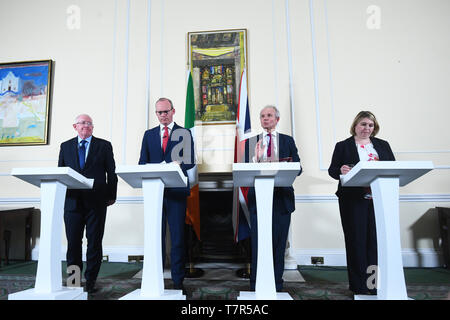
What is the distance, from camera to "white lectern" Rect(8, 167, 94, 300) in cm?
186

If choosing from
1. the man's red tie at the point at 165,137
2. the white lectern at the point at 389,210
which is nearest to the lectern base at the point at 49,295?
the man's red tie at the point at 165,137

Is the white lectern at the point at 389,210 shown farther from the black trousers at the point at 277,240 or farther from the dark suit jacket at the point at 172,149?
the dark suit jacket at the point at 172,149

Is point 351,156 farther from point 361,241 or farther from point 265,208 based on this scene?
point 265,208

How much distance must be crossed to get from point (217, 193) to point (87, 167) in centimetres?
149

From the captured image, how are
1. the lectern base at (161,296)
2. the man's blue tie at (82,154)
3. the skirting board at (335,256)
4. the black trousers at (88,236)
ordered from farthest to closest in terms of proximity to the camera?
the skirting board at (335,256)
the man's blue tie at (82,154)
the black trousers at (88,236)
the lectern base at (161,296)

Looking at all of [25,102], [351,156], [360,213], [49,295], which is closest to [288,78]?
[351,156]

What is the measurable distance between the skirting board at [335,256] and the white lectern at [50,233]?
171cm

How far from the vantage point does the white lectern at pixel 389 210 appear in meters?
A: 1.66

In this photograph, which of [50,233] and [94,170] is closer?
[50,233]

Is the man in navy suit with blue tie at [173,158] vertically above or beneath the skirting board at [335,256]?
above

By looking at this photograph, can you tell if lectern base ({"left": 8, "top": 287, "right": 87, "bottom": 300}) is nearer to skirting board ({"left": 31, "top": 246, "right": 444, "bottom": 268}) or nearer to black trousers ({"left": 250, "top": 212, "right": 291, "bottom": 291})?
black trousers ({"left": 250, "top": 212, "right": 291, "bottom": 291})

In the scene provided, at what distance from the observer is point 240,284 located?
2584mm

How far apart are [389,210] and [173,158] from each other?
59.9 inches

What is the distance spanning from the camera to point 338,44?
386cm
